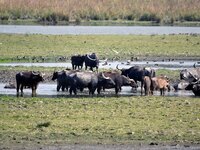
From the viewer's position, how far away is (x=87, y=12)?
209 ft

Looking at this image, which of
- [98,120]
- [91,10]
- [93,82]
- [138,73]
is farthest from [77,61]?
[91,10]

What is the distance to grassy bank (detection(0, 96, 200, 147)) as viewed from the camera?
16.1m

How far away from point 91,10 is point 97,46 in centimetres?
2477

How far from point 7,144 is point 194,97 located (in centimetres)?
895

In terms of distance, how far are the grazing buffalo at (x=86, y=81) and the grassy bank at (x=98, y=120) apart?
163cm

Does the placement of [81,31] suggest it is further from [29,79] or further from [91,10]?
[29,79]

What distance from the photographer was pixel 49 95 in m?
22.6

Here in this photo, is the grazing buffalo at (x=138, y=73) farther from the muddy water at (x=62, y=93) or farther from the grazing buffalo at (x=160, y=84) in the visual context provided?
the grazing buffalo at (x=160, y=84)

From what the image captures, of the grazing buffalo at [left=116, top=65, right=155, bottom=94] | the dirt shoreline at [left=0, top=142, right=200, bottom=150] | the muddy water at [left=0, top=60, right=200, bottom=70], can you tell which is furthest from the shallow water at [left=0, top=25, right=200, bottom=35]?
the dirt shoreline at [left=0, top=142, right=200, bottom=150]

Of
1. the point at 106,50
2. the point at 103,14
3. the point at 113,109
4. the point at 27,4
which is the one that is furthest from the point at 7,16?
the point at 113,109

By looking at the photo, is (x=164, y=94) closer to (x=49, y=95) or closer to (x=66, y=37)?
(x=49, y=95)

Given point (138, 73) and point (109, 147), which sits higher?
point (109, 147)

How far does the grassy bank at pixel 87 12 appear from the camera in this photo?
61.9 meters

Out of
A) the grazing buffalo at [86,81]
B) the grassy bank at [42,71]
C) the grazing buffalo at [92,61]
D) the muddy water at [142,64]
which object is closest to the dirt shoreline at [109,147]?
the grazing buffalo at [86,81]
